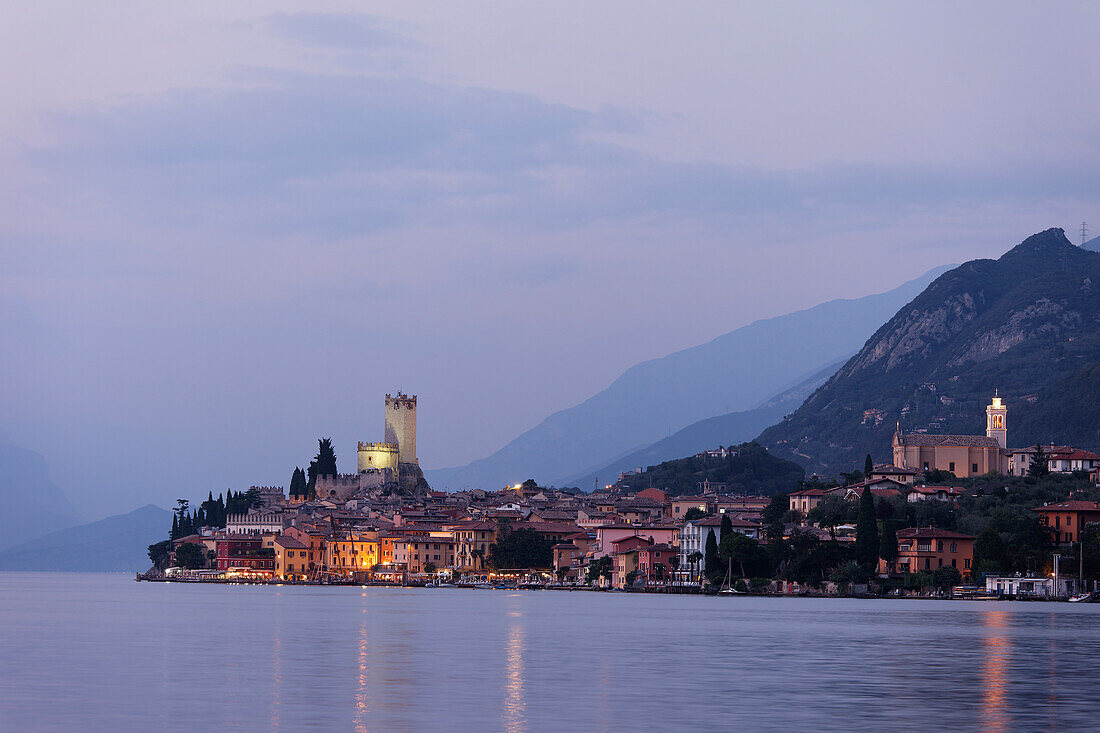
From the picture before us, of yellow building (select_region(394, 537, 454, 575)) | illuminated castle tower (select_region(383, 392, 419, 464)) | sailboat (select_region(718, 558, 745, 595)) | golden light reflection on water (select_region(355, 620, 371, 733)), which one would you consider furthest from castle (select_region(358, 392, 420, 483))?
golden light reflection on water (select_region(355, 620, 371, 733))

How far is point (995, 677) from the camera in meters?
37.8

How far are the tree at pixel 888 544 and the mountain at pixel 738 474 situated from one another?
235ft

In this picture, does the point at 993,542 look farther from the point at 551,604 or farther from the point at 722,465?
the point at 722,465

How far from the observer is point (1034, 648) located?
48.8 meters

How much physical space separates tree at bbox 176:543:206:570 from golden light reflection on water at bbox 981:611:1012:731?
11093 cm

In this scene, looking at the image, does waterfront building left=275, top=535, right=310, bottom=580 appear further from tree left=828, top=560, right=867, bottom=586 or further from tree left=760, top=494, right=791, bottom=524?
tree left=828, top=560, right=867, bottom=586

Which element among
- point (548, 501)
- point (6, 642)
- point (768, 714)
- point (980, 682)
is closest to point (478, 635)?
point (6, 642)

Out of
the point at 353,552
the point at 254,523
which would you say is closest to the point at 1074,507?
the point at 353,552

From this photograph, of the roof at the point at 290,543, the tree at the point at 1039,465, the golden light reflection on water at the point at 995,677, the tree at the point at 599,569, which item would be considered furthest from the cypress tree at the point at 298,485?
the golden light reflection on water at the point at 995,677

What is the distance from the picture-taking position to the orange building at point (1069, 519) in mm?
99812

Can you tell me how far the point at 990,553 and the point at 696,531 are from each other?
77.3 ft

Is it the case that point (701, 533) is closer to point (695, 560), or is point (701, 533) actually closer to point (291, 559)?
point (695, 560)

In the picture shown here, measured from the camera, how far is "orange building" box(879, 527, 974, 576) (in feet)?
321

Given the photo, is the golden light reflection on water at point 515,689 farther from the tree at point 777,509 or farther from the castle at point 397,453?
the castle at point 397,453
